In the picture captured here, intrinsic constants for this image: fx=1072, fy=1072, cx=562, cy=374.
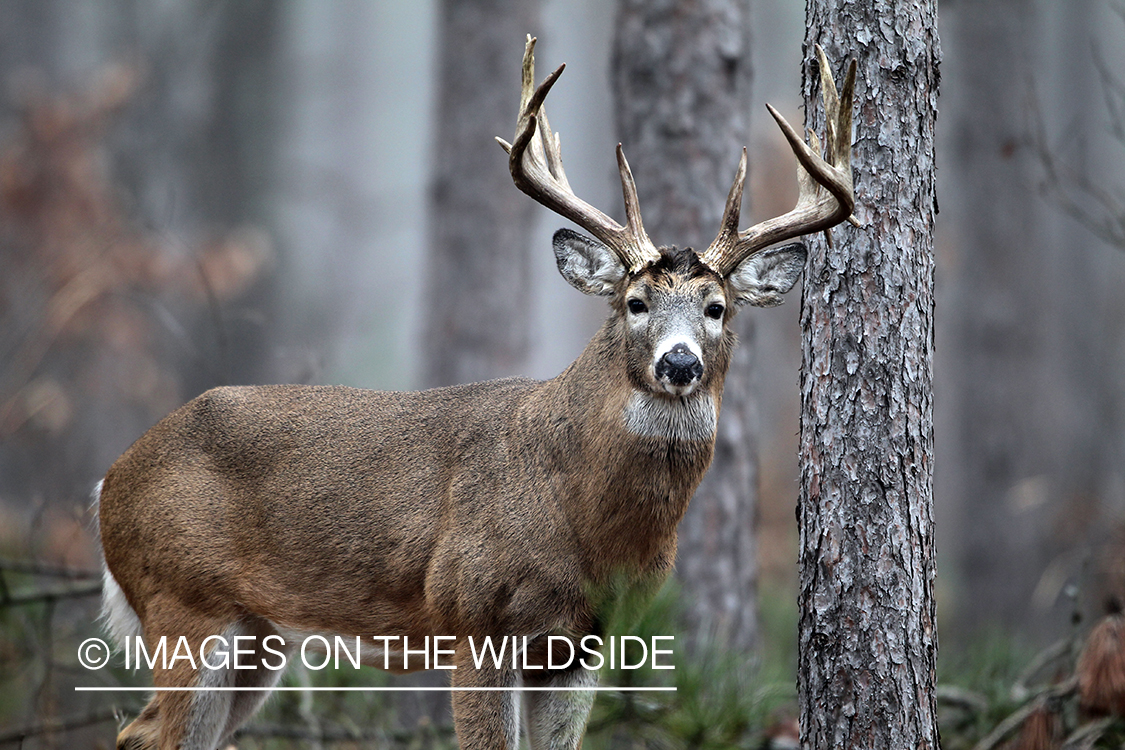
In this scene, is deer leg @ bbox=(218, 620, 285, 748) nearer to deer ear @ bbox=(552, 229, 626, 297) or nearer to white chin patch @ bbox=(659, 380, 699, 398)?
deer ear @ bbox=(552, 229, 626, 297)

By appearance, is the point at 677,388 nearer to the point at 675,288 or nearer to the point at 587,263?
the point at 675,288

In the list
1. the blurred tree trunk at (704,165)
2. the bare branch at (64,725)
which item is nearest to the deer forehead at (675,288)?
the blurred tree trunk at (704,165)

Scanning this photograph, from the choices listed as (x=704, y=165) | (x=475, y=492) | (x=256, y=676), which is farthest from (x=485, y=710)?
(x=704, y=165)

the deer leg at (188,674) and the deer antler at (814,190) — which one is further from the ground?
the deer antler at (814,190)

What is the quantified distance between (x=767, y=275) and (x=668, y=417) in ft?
2.35

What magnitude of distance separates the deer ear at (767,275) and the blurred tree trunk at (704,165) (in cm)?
228

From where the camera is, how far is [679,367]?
369cm

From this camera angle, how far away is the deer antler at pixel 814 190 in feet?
11.8

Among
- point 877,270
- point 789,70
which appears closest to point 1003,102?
point 877,270

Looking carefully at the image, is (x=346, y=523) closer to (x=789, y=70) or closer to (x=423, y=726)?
(x=423, y=726)

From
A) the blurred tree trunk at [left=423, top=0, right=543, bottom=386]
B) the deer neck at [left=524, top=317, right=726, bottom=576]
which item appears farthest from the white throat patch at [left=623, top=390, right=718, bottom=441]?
the blurred tree trunk at [left=423, top=0, right=543, bottom=386]

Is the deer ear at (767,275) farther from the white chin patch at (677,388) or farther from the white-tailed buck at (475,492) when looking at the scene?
the white chin patch at (677,388)

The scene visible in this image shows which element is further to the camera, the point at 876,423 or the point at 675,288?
the point at 675,288

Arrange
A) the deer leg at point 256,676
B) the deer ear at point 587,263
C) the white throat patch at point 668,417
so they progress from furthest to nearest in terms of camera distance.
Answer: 1. the deer leg at point 256,676
2. the deer ear at point 587,263
3. the white throat patch at point 668,417
